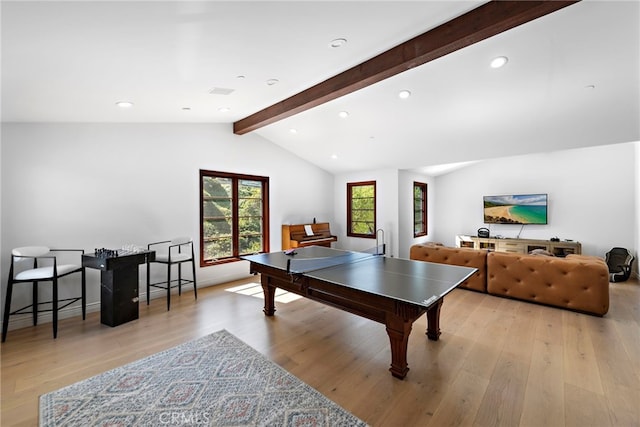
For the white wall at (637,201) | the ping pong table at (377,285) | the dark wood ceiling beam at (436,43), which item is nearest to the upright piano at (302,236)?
the ping pong table at (377,285)

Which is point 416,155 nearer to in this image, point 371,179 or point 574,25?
point 371,179

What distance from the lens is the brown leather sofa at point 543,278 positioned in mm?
3523

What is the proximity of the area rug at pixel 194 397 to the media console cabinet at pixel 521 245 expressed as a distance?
22.7 feet

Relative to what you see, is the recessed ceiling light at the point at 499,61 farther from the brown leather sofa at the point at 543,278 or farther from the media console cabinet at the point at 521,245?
the media console cabinet at the point at 521,245

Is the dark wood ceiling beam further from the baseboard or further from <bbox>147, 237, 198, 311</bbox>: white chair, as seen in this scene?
the baseboard

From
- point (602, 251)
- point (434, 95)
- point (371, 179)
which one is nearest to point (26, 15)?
point (434, 95)

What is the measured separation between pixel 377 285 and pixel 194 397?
1.65 m

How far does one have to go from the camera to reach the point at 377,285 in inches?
92.4

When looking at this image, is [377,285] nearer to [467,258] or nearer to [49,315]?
[467,258]

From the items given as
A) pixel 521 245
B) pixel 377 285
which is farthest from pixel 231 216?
pixel 521 245

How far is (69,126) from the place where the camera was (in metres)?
3.60

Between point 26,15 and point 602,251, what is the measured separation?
933 centimetres

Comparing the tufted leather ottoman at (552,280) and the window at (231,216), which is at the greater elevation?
the window at (231,216)

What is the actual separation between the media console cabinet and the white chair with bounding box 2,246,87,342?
330 inches
